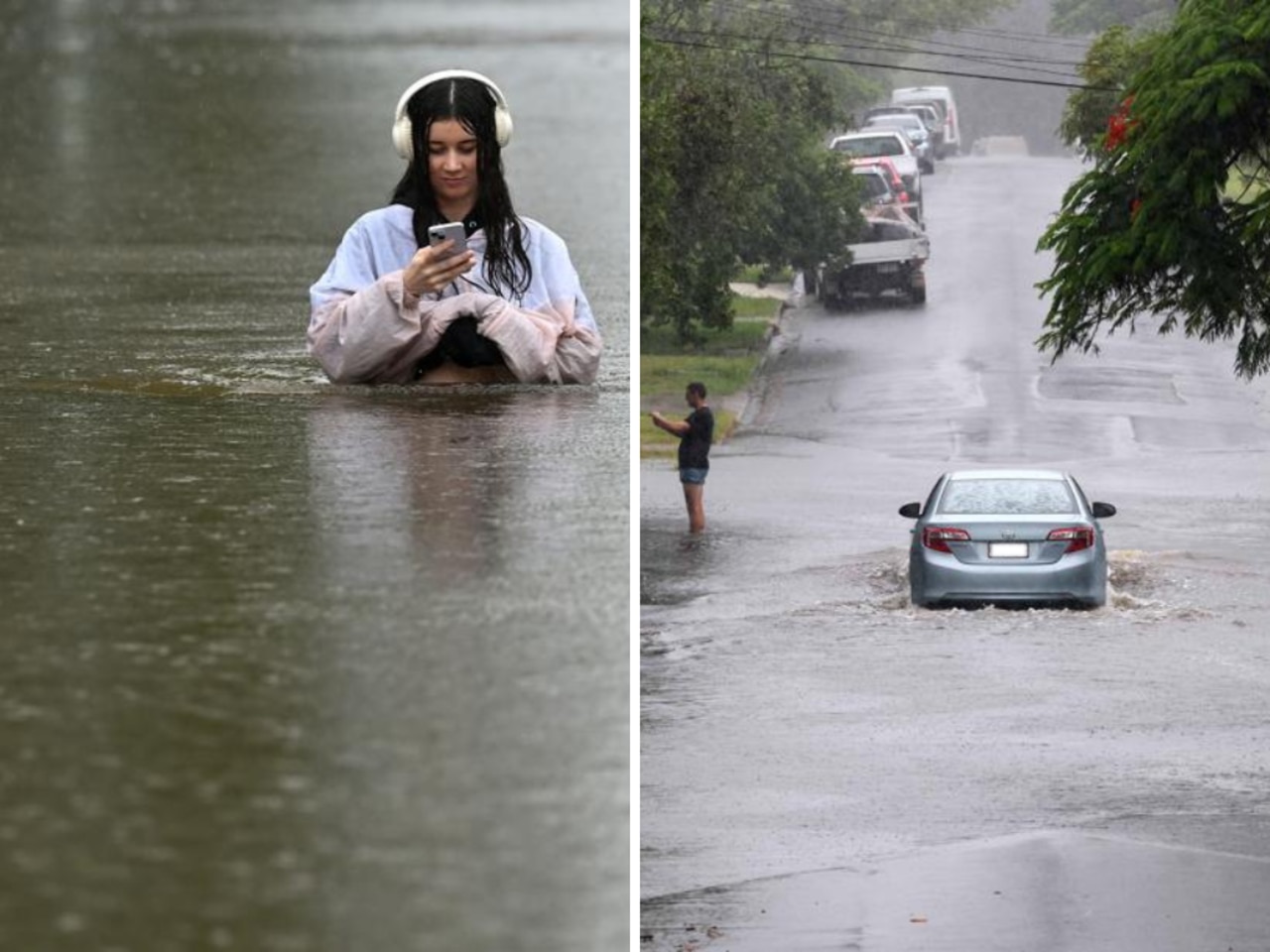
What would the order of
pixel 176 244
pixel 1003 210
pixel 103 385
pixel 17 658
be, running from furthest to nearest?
pixel 1003 210
pixel 176 244
pixel 103 385
pixel 17 658

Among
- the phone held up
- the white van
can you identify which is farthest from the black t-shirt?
the phone held up

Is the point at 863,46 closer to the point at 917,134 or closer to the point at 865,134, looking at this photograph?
the point at 917,134

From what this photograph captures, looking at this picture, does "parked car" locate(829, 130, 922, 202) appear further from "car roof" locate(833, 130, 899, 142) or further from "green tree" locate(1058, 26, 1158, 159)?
"green tree" locate(1058, 26, 1158, 159)

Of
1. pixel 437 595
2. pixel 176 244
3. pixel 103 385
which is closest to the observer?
pixel 437 595

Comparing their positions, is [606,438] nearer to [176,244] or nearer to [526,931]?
[526,931]

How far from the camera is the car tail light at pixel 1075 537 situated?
13.1 m

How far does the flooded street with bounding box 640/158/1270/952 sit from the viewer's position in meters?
10.5

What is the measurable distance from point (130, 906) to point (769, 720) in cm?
984

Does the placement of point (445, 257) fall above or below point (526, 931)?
above

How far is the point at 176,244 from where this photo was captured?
9.10m

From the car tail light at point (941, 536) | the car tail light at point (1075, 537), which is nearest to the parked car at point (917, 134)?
the car tail light at point (941, 536)

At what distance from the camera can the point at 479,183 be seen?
5758mm

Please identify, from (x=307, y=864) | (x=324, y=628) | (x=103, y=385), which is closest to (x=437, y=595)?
(x=324, y=628)

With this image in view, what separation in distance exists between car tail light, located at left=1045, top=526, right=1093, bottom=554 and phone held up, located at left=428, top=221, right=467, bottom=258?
7813 millimetres
